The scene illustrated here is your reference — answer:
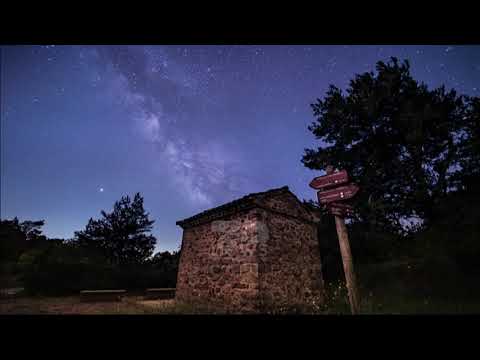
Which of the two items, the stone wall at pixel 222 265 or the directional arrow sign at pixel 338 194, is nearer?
the directional arrow sign at pixel 338 194

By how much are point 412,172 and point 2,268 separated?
31318 mm

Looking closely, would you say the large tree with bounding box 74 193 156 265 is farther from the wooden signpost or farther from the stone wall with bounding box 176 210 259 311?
the wooden signpost

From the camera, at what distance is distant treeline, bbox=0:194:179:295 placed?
612 inches

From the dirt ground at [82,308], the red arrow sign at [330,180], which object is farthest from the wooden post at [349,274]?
the dirt ground at [82,308]

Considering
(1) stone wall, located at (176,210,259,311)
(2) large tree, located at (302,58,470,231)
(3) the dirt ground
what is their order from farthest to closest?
(2) large tree, located at (302,58,470,231) → (3) the dirt ground → (1) stone wall, located at (176,210,259,311)

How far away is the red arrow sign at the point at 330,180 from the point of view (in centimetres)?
513

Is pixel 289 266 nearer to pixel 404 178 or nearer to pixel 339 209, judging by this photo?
pixel 339 209

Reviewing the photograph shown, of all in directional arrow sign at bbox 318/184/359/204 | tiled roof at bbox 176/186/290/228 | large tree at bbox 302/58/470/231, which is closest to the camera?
directional arrow sign at bbox 318/184/359/204

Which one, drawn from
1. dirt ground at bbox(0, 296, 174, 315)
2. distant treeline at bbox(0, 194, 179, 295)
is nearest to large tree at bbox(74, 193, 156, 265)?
distant treeline at bbox(0, 194, 179, 295)

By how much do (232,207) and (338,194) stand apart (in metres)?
4.90

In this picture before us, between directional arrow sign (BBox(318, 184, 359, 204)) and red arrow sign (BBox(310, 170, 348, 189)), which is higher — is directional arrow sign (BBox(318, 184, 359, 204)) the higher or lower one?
the lower one

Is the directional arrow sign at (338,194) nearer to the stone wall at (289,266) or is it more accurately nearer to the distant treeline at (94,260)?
the stone wall at (289,266)

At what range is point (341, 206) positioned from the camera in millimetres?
5203

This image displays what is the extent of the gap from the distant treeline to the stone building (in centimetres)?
905
